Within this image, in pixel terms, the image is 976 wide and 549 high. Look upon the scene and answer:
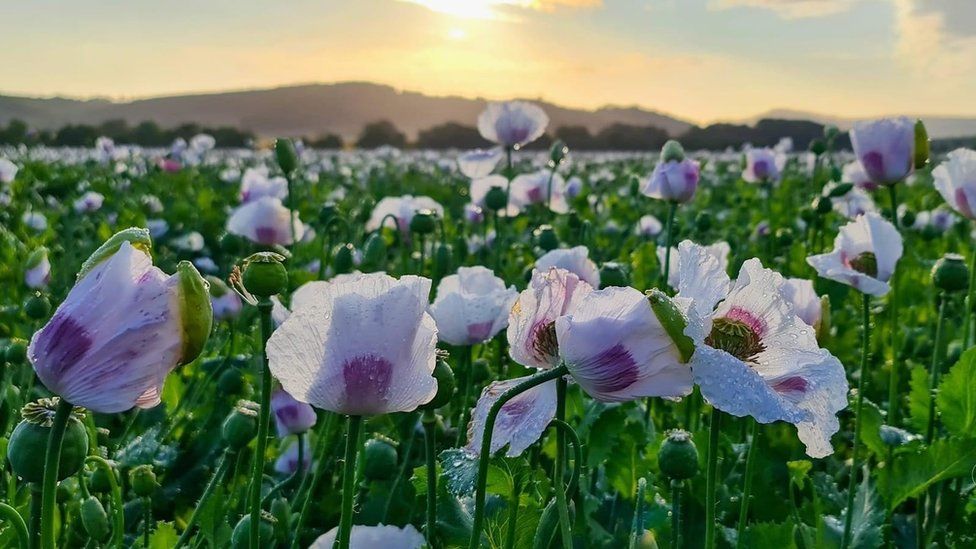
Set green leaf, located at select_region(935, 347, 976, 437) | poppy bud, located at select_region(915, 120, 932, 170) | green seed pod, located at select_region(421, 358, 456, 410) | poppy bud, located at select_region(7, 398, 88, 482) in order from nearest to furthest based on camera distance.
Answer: poppy bud, located at select_region(7, 398, 88, 482) < green seed pod, located at select_region(421, 358, 456, 410) < green leaf, located at select_region(935, 347, 976, 437) < poppy bud, located at select_region(915, 120, 932, 170)

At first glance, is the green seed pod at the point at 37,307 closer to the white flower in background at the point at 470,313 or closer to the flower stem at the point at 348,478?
the white flower in background at the point at 470,313

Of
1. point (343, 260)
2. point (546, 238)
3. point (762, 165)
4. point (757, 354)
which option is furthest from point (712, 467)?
point (762, 165)

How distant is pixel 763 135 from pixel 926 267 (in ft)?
74.5

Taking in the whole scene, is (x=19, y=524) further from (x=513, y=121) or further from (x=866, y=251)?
(x=513, y=121)

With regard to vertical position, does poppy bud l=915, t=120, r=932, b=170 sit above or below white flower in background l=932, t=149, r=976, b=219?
above

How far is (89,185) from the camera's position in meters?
7.47

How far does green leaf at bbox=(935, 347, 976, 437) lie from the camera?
1673mm

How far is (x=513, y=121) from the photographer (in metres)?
3.63

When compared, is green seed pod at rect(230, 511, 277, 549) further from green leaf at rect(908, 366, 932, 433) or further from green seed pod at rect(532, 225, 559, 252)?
green seed pod at rect(532, 225, 559, 252)

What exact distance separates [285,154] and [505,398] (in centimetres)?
153

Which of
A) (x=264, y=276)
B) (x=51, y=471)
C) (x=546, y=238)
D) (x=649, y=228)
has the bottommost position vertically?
(x=649, y=228)

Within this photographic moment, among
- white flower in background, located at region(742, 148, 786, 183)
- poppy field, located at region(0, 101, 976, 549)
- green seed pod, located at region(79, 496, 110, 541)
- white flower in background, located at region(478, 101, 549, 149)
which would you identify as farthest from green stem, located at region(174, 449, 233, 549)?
white flower in background, located at region(742, 148, 786, 183)

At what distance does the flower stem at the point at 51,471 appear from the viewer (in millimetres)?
801

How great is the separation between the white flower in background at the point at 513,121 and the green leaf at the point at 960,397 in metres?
2.16
